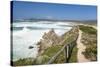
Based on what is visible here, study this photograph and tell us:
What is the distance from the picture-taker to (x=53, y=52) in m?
2.14

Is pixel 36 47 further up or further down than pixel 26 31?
further down

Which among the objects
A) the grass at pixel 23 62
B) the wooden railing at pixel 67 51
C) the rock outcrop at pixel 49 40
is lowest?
the grass at pixel 23 62

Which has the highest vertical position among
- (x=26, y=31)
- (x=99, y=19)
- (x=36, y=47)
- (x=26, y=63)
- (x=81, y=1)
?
(x=81, y=1)

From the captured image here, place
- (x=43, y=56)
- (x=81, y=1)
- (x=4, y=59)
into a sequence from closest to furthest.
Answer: (x=4, y=59), (x=43, y=56), (x=81, y=1)

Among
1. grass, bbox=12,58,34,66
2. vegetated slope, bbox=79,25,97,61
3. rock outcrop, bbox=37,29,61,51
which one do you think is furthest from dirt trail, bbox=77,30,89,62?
grass, bbox=12,58,34,66

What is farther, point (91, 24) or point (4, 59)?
point (91, 24)

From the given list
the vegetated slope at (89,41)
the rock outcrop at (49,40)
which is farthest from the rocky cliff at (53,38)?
the vegetated slope at (89,41)

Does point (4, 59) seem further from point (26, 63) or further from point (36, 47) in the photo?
point (36, 47)

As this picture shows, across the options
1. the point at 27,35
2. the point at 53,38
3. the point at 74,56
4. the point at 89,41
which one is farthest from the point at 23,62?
the point at 89,41

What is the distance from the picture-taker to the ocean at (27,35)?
6.63 feet

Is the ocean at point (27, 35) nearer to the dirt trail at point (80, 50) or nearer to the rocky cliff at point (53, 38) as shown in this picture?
the rocky cliff at point (53, 38)

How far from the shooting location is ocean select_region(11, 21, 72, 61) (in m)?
2.02

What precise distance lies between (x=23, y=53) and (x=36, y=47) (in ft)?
0.53

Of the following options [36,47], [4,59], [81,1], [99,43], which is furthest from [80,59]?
[4,59]
